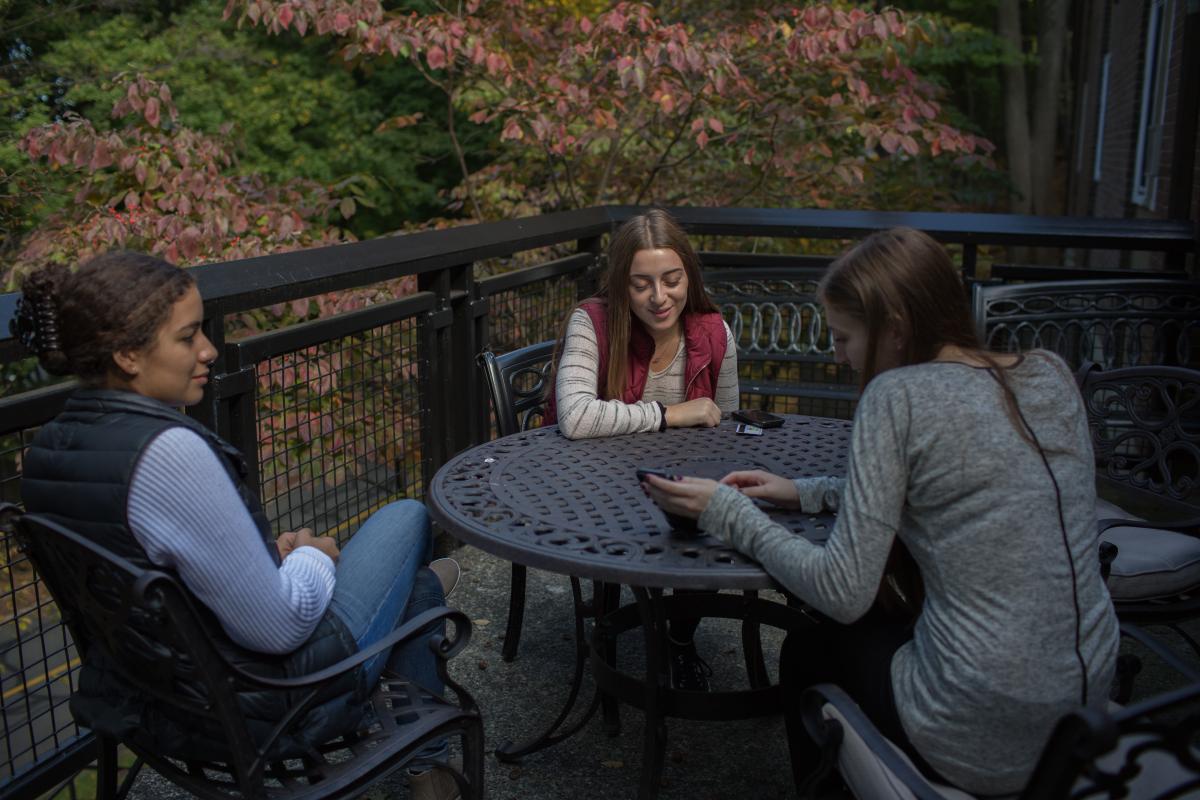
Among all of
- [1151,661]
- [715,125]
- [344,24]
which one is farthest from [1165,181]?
[344,24]

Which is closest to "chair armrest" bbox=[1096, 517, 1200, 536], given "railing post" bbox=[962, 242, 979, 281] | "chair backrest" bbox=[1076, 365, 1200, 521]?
Answer: "chair backrest" bbox=[1076, 365, 1200, 521]

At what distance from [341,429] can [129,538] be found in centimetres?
188

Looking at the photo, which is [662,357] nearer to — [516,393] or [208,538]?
→ [516,393]

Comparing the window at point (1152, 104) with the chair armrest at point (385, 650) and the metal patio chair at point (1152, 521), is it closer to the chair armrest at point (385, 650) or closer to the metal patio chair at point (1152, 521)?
the metal patio chair at point (1152, 521)

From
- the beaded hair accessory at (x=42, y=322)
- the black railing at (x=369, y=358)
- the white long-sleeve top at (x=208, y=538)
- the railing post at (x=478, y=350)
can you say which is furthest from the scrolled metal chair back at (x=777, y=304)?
the beaded hair accessory at (x=42, y=322)

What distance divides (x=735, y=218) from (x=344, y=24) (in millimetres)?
2402

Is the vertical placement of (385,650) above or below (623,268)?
below

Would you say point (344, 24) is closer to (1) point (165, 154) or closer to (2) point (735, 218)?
(1) point (165, 154)

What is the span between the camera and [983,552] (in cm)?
187

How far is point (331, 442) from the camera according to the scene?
3.77m

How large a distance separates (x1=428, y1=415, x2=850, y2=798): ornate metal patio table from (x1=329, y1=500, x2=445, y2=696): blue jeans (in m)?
0.10

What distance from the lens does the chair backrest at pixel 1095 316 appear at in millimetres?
4480

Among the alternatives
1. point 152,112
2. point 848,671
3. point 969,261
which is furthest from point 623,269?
point 152,112

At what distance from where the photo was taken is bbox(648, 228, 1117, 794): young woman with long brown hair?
185 cm
